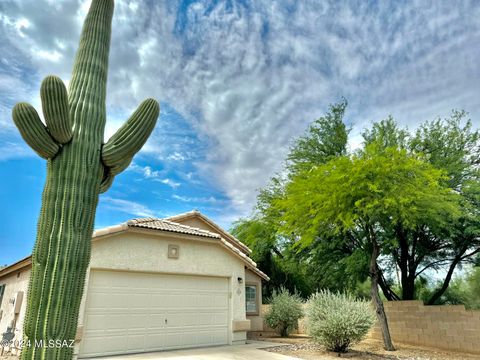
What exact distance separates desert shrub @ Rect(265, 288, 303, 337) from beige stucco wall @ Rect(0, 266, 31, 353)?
10217 mm

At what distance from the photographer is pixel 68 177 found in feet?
16.4

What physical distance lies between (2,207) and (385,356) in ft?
53.0

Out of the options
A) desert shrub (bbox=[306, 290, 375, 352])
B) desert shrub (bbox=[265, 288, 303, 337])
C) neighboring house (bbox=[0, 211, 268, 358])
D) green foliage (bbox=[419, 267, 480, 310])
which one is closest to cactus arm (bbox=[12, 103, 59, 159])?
neighboring house (bbox=[0, 211, 268, 358])

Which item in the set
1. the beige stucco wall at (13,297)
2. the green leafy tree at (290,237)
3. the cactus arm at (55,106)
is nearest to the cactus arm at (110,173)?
the cactus arm at (55,106)

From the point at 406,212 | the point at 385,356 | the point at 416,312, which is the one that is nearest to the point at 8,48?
the point at 406,212

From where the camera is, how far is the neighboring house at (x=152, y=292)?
9.69 meters

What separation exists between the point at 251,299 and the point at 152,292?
757cm

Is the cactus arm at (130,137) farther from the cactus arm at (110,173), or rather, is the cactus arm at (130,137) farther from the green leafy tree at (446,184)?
the green leafy tree at (446,184)

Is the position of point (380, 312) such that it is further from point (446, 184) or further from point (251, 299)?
point (251, 299)

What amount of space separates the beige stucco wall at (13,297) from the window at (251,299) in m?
9.64

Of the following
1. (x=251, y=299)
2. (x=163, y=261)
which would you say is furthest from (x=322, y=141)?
(x=163, y=261)

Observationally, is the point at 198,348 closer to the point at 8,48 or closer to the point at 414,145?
the point at 8,48

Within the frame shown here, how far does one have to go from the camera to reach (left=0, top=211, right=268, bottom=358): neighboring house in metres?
9.69

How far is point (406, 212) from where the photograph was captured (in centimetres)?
1127
